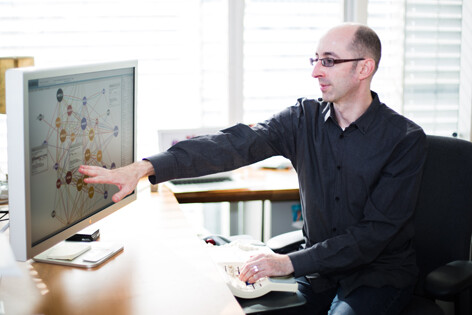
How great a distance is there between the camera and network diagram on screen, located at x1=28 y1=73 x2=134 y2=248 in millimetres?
1297

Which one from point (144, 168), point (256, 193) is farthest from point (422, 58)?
point (144, 168)

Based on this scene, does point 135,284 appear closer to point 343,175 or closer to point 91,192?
point 91,192

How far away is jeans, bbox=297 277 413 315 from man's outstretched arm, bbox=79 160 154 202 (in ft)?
2.11

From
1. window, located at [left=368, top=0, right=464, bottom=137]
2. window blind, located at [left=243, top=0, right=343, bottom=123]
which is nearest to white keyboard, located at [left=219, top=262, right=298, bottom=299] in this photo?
window blind, located at [left=243, top=0, right=343, bottom=123]

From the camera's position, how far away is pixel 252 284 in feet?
5.10

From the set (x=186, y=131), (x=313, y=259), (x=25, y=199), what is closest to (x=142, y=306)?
(x=25, y=199)

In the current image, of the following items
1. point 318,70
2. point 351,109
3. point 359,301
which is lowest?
point 359,301

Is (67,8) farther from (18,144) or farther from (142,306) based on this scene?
(142,306)

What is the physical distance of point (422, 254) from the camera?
1935 millimetres

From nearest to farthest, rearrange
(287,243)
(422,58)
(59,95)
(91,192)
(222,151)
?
(59,95) < (91,192) < (222,151) < (287,243) < (422,58)

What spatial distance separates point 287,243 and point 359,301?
36 centimetres

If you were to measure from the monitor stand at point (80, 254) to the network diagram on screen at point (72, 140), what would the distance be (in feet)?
0.32

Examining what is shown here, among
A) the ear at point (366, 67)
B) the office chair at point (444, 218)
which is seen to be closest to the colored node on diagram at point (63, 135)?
the ear at point (366, 67)

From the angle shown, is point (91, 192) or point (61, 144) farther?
point (91, 192)
